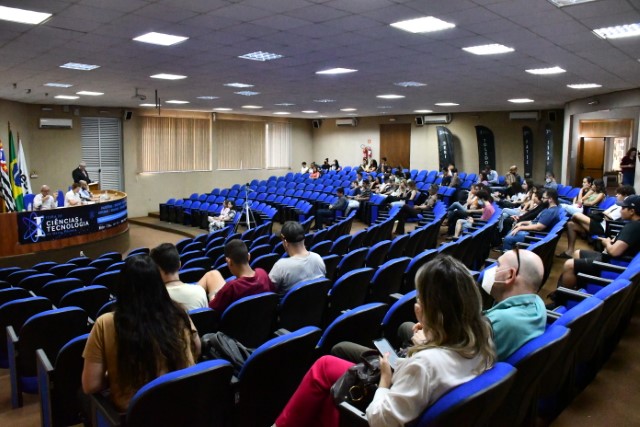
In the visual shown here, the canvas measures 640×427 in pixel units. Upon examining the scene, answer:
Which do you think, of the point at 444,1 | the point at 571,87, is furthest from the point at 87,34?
the point at 571,87

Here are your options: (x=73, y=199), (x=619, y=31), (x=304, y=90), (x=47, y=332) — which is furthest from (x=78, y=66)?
(x=619, y=31)

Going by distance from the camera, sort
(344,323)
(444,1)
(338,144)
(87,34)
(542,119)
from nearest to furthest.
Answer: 1. (344,323)
2. (444,1)
3. (87,34)
4. (542,119)
5. (338,144)

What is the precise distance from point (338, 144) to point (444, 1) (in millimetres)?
18848

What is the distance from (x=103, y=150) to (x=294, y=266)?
14498 mm

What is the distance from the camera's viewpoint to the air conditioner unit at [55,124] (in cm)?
1460

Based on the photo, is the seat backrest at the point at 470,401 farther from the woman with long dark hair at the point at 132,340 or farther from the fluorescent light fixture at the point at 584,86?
the fluorescent light fixture at the point at 584,86

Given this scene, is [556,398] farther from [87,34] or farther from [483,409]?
[87,34]

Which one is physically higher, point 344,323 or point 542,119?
point 542,119

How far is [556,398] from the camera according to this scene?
2.79 meters

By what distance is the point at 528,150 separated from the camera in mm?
17219

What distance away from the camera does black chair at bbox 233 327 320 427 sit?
7.18 feet

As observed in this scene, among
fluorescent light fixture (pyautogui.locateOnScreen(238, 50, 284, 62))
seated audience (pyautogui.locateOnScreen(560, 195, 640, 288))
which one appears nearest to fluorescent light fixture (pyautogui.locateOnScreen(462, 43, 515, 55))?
seated audience (pyautogui.locateOnScreen(560, 195, 640, 288))

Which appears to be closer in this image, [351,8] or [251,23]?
[351,8]

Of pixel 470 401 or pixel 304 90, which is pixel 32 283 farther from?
pixel 304 90
